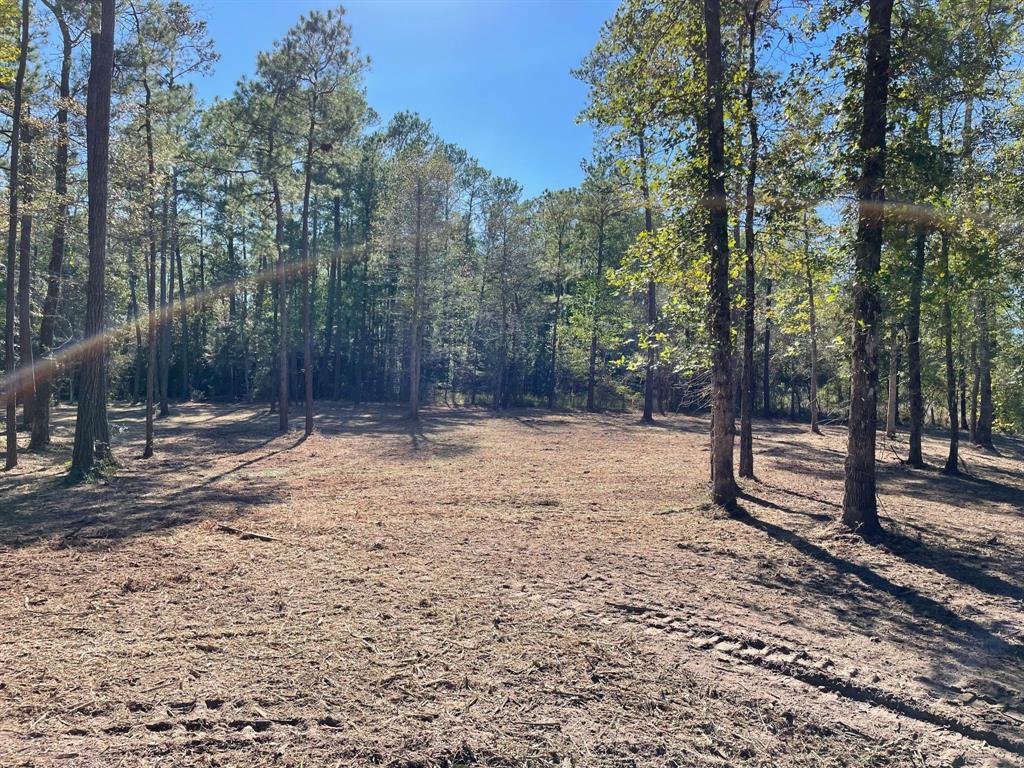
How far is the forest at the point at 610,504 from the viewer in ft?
9.65

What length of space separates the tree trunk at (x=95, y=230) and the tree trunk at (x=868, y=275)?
11463mm

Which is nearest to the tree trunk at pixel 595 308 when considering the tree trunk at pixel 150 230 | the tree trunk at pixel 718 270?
the tree trunk at pixel 150 230

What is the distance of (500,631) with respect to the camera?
3906 millimetres

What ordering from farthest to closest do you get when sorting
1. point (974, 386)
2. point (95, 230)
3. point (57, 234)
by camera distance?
point (974, 386) < point (57, 234) < point (95, 230)

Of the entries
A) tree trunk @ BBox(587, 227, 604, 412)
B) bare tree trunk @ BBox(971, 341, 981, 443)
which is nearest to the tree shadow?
bare tree trunk @ BBox(971, 341, 981, 443)

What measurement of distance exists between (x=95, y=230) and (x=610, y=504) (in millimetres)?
9874

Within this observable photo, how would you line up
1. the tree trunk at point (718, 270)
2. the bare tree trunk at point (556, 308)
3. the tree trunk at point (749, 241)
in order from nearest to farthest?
1. the tree trunk at point (718, 270)
2. the tree trunk at point (749, 241)
3. the bare tree trunk at point (556, 308)

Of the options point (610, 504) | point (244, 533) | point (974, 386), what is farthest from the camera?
point (974, 386)

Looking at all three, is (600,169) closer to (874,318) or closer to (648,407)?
(648,407)

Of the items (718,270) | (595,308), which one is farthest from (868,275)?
(595,308)

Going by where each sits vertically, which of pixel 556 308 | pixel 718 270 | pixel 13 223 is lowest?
pixel 718 270

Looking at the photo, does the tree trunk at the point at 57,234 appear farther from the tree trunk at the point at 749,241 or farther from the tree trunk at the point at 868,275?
the tree trunk at the point at 868,275

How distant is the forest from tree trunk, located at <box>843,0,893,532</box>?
0.03m

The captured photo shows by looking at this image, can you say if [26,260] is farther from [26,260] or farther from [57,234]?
[57,234]
